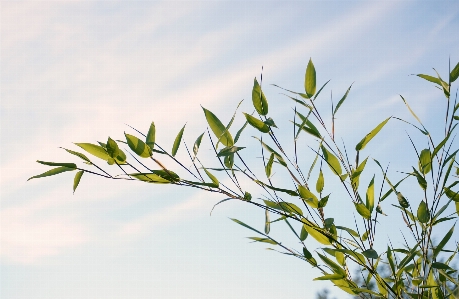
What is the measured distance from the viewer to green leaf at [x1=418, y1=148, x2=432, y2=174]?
4.77 feet

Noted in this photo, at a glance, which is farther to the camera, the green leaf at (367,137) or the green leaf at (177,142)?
the green leaf at (367,137)

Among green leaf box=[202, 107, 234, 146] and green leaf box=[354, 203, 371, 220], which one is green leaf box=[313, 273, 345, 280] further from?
green leaf box=[202, 107, 234, 146]

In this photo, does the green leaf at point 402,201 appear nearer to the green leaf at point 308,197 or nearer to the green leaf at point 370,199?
the green leaf at point 370,199

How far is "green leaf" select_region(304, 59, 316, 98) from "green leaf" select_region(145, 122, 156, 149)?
457 mm

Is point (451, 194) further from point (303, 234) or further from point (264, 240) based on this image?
point (264, 240)

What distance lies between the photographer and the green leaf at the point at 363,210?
4.33ft

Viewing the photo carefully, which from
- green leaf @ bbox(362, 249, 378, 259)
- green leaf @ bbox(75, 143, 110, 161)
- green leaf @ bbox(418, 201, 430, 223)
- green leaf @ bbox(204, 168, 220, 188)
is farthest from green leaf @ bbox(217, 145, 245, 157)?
green leaf @ bbox(418, 201, 430, 223)

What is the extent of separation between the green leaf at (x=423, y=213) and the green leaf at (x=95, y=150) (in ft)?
2.65

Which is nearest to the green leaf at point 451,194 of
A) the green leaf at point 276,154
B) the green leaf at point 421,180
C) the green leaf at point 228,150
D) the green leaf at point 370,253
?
the green leaf at point 421,180

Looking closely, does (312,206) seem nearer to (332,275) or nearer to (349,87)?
(332,275)

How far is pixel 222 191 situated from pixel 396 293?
49 centimetres

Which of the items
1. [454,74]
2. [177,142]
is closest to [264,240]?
[177,142]

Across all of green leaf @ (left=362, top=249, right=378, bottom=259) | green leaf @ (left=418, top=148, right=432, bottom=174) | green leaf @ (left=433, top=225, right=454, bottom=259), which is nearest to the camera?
green leaf @ (left=362, top=249, right=378, bottom=259)

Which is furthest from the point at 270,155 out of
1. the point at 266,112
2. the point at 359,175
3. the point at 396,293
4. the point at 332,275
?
the point at 396,293
